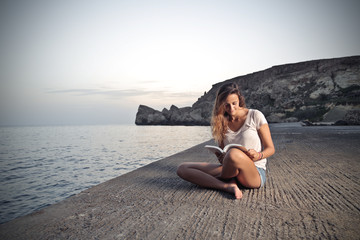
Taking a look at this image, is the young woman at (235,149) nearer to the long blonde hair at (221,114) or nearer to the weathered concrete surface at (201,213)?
the long blonde hair at (221,114)

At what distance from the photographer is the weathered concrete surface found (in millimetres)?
1509

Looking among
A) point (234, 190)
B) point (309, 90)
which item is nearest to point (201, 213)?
point (234, 190)

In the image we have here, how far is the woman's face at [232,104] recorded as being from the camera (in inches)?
95.5

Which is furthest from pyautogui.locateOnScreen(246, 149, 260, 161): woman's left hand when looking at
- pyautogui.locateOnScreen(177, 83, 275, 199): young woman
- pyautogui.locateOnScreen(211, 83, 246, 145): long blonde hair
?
pyautogui.locateOnScreen(211, 83, 246, 145): long blonde hair

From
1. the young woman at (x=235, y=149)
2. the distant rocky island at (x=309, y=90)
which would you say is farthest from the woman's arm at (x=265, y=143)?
the distant rocky island at (x=309, y=90)

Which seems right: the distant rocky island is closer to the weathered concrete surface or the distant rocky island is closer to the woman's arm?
the weathered concrete surface

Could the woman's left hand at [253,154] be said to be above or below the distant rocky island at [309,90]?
below

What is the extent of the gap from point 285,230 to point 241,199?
2.21ft

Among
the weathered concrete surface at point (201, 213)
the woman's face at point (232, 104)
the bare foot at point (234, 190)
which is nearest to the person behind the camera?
the weathered concrete surface at point (201, 213)

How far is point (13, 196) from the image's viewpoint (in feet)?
16.3

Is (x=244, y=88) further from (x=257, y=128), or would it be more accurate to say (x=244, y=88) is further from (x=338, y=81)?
(x=257, y=128)

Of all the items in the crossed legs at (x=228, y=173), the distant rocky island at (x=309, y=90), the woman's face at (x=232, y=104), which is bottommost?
the crossed legs at (x=228, y=173)

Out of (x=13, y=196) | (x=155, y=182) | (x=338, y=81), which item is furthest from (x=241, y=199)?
(x=338, y=81)

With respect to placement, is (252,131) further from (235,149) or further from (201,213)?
(201,213)
